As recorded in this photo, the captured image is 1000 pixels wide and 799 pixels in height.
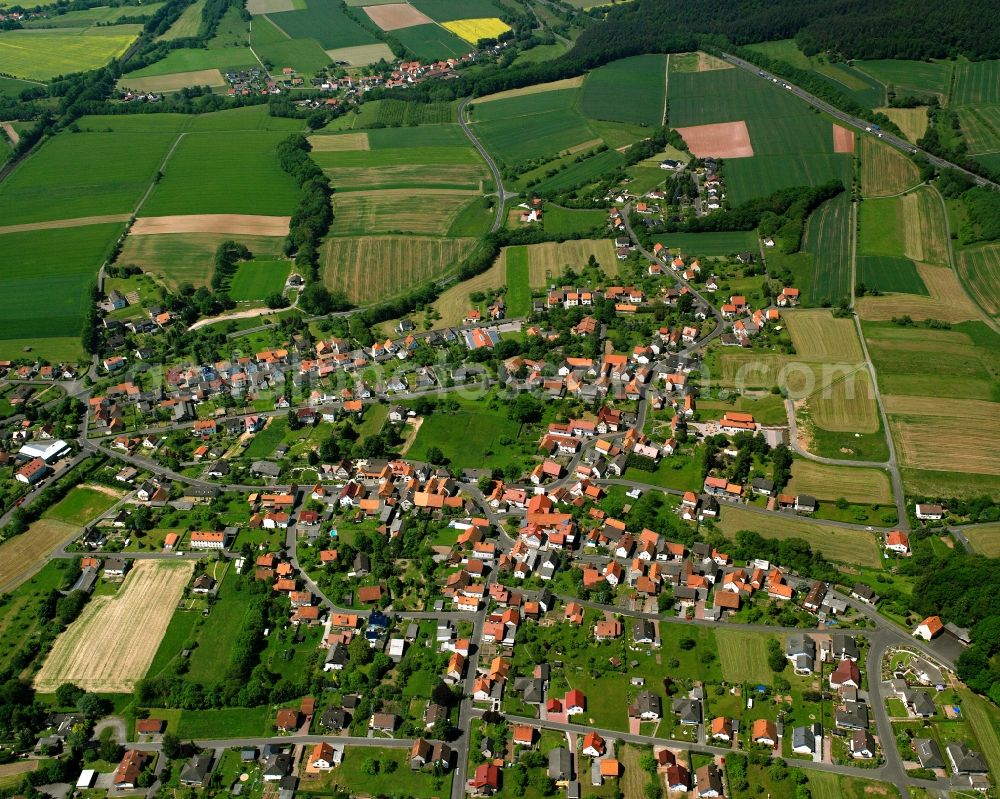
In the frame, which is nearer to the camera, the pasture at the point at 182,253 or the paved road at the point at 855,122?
the pasture at the point at 182,253

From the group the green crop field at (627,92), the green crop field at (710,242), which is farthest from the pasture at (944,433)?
the green crop field at (627,92)

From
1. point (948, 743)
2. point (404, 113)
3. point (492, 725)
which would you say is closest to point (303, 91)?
point (404, 113)

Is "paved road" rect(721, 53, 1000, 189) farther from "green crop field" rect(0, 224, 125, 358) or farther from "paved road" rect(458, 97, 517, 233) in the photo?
"green crop field" rect(0, 224, 125, 358)

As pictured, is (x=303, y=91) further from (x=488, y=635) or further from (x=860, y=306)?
(x=488, y=635)

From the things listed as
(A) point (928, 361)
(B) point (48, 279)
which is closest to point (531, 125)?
(B) point (48, 279)

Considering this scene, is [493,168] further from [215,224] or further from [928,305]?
[928,305]

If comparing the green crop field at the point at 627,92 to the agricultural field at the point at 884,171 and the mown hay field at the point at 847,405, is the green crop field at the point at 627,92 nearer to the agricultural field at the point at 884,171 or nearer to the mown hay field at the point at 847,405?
the agricultural field at the point at 884,171

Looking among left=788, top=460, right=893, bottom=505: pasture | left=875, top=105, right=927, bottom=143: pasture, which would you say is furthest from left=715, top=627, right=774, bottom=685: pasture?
left=875, top=105, right=927, bottom=143: pasture
